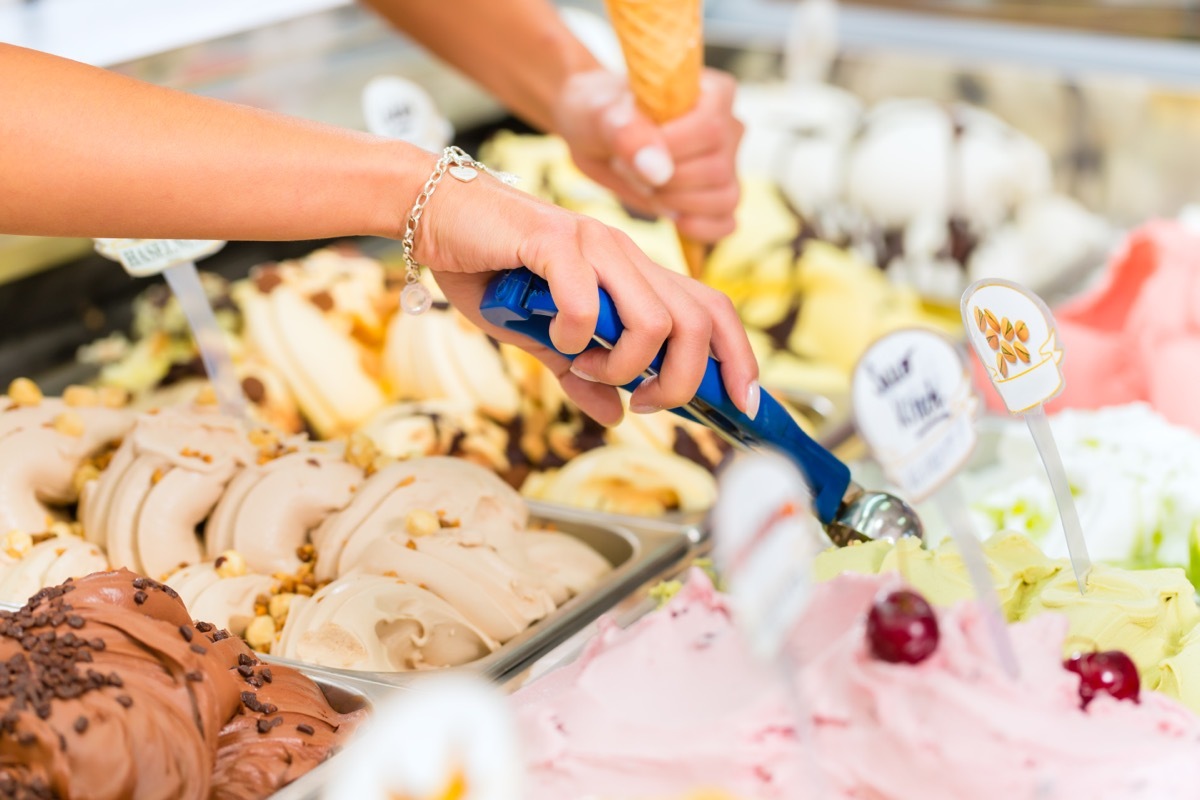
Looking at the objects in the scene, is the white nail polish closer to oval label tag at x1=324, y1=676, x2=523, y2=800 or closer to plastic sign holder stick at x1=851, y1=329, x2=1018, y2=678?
plastic sign holder stick at x1=851, y1=329, x2=1018, y2=678

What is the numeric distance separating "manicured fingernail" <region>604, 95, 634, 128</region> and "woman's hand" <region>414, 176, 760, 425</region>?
65 centimetres

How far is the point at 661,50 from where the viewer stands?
1929 mm

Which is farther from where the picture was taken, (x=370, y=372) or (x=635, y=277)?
(x=370, y=372)

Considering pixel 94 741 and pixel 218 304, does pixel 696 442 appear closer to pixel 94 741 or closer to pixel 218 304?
pixel 218 304

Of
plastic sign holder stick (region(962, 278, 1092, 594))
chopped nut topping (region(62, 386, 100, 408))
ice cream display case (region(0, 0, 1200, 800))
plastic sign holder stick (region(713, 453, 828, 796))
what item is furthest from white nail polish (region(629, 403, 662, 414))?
chopped nut topping (region(62, 386, 100, 408))

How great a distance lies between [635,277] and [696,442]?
94cm

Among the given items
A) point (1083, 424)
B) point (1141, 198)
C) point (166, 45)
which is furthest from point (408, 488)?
point (1141, 198)

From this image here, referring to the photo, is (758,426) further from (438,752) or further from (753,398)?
(438,752)

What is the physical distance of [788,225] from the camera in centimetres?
285

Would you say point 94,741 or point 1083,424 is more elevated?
point 94,741

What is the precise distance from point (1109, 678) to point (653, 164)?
1106 mm

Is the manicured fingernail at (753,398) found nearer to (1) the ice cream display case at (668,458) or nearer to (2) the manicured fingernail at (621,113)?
(1) the ice cream display case at (668,458)

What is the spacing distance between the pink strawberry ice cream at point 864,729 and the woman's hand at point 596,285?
0.30 metres

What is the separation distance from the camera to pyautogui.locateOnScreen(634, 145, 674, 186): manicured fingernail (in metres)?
1.97
